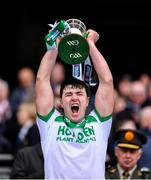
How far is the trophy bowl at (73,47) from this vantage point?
7.69 metres

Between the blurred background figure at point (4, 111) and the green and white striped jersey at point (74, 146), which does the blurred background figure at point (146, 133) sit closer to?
the blurred background figure at point (4, 111)

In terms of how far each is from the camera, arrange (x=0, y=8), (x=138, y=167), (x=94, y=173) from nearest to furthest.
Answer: (x=94, y=173)
(x=138, y=167)
(x=0, y=8)

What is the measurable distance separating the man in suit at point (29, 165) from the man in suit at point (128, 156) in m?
0.79

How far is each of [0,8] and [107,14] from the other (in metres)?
2.29

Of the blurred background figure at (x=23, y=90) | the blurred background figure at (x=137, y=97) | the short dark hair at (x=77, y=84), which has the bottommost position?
the short dark hair at (x=77, y=84)

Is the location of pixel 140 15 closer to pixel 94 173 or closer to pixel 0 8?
pixel 0 8

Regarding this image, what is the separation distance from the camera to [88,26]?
17.5 meters

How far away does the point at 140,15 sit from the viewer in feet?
58.9

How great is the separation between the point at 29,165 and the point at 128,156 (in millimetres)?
1120

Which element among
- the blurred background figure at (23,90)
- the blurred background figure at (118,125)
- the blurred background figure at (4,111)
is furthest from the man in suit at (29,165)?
the blurred background figure at (23,90)

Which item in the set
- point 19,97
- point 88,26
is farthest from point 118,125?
point 88,26

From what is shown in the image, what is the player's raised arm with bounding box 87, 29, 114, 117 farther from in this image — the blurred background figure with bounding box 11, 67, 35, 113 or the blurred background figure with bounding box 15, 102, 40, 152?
the blurred background figure with bounding box 11, 67, 35, 113

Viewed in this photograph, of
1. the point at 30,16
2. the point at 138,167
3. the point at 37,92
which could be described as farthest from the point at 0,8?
the point at 37,92

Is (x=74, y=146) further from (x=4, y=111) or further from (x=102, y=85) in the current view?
(x=4, y=111)
